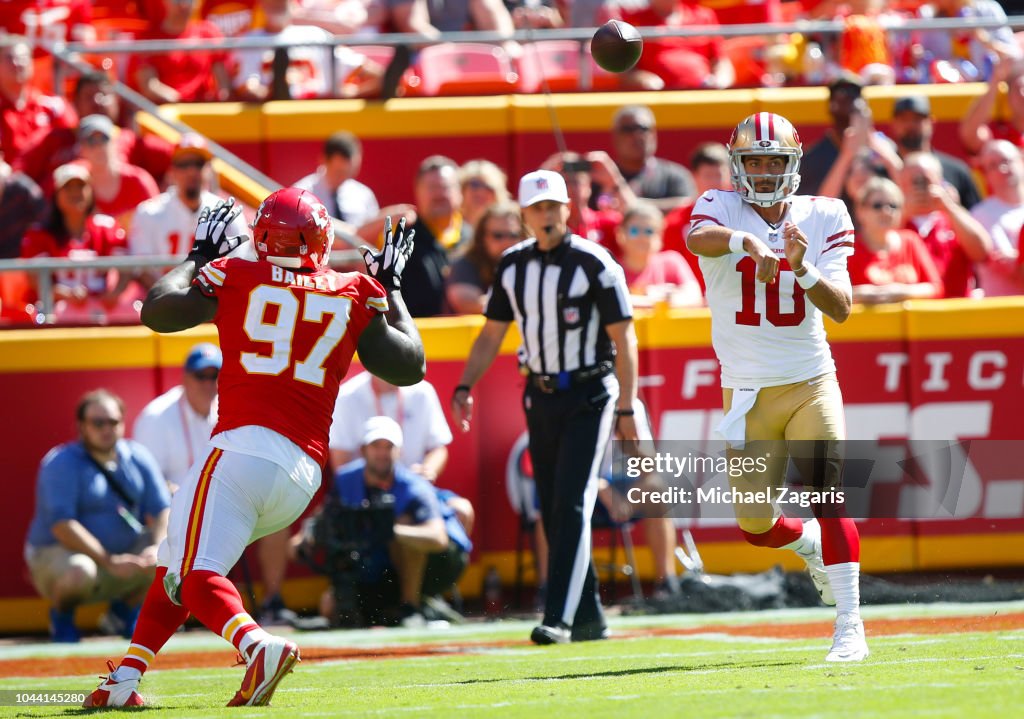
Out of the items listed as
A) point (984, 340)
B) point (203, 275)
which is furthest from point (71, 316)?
point (984, 340)

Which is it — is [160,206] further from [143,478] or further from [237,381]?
[237,381]

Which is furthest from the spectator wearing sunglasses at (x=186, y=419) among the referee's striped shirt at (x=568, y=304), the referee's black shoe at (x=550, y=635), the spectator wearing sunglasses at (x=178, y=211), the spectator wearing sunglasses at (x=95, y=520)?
the referee's black shoe at (x=550, y=635)

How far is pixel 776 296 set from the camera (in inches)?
249

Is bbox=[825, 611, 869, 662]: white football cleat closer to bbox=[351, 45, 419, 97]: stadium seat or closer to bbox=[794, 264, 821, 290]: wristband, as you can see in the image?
bbox=[794, 264, 821, 290]: wristband

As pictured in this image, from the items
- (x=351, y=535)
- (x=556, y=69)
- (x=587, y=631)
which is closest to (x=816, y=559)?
(x=587, y=631)

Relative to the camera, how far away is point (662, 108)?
40.9 feet

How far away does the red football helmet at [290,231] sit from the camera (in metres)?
5.74

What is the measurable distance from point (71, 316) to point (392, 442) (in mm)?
2561

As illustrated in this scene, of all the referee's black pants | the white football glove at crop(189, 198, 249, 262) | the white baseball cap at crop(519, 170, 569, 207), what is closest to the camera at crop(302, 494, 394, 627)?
the referee's black pants

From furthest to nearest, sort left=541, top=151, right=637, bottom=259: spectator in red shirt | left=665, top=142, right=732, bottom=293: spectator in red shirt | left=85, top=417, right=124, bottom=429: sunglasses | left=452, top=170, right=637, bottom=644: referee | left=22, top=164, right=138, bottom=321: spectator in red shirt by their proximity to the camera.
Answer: left=665, top=142, right=732, bottom=293: spectator in red shirt < left=541, top=151, right=637, bottom=259: spectator in red shirt < left=22, top=164, right=138, bottom=321: spectator in red shirt < left=85, top=417, right=124, bottom=429: sunglasses < left=452, top=170, right=637, bottom=644: referee

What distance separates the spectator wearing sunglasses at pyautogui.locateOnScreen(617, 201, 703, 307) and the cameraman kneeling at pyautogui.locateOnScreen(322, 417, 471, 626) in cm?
201

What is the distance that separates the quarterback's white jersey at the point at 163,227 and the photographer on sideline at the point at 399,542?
223 cm

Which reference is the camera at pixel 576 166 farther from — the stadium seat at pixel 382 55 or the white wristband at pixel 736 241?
the white wristband at pixel 736 241

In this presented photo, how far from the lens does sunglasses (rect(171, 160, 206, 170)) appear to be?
1049 centimetres
